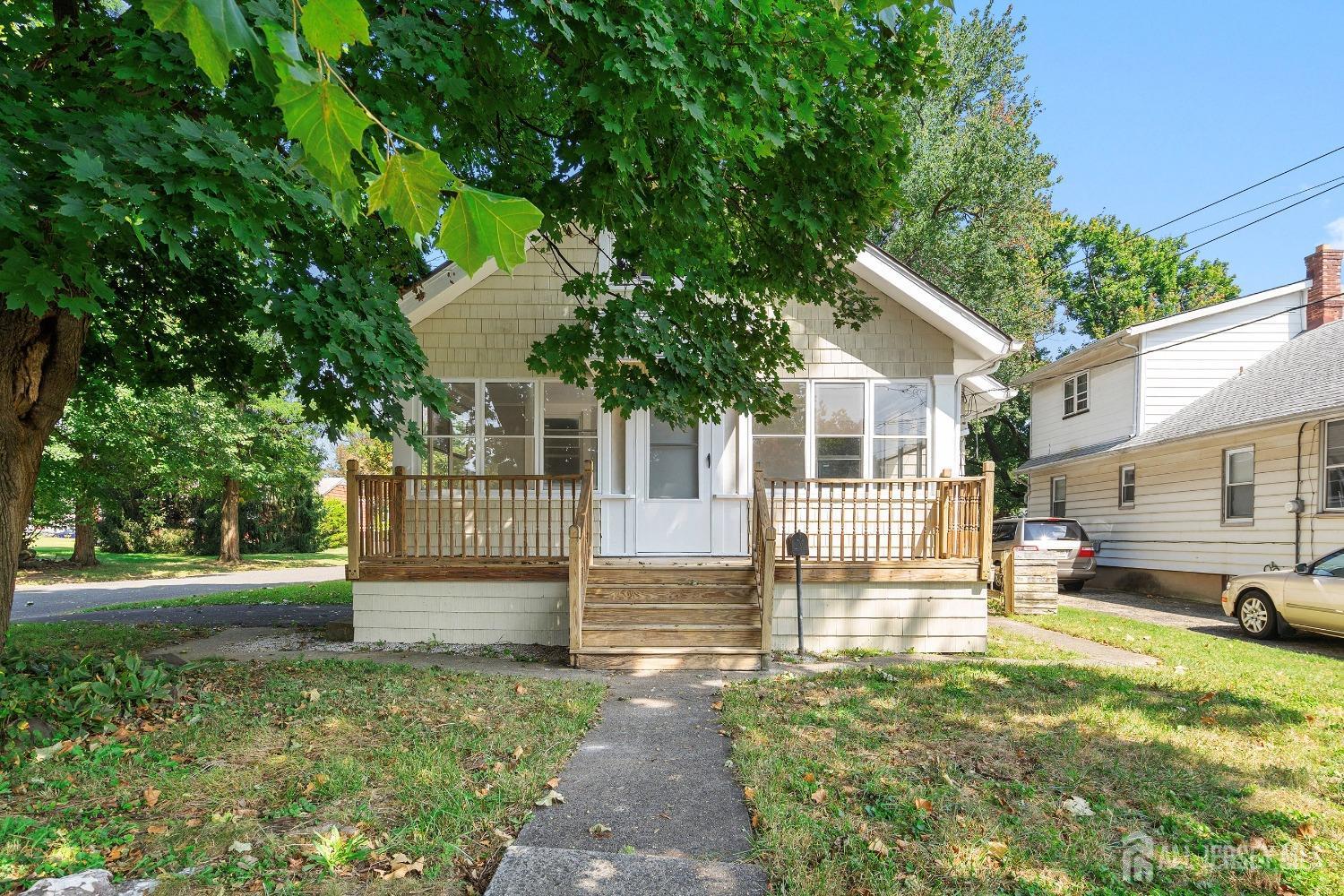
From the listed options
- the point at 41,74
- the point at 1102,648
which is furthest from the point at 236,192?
the point at 1102,648

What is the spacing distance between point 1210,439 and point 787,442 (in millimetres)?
9353

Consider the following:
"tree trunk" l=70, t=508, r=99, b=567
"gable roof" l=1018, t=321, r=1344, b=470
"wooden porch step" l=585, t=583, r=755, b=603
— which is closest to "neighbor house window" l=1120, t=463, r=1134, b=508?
"gable roof" l=1018, t=321, r=1344, b=470

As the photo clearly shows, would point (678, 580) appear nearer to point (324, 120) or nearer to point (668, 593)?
point (668, 593)

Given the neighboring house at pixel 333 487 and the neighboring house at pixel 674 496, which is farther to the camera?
the neighboring house at pixel 333 487

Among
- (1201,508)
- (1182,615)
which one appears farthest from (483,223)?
(1201,508)

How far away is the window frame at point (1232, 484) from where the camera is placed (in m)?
12.6

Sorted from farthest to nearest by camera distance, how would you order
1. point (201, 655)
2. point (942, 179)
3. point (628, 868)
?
point (942, 179)
point (201, 655)
point (628, 868)

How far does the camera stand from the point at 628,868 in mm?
2885

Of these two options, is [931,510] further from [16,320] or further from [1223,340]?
[1223,340]

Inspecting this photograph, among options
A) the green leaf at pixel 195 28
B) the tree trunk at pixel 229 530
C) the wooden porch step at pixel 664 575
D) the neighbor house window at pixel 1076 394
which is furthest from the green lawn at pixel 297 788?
the tree trunk at pixel 229 530

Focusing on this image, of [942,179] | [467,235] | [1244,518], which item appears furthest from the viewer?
[942,179]

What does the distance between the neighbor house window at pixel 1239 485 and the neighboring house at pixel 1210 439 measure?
23mm

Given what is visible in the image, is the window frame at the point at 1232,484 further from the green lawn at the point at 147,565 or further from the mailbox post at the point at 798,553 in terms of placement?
the green lawn at the point at 147,565

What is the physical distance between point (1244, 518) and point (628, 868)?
1446 cm
